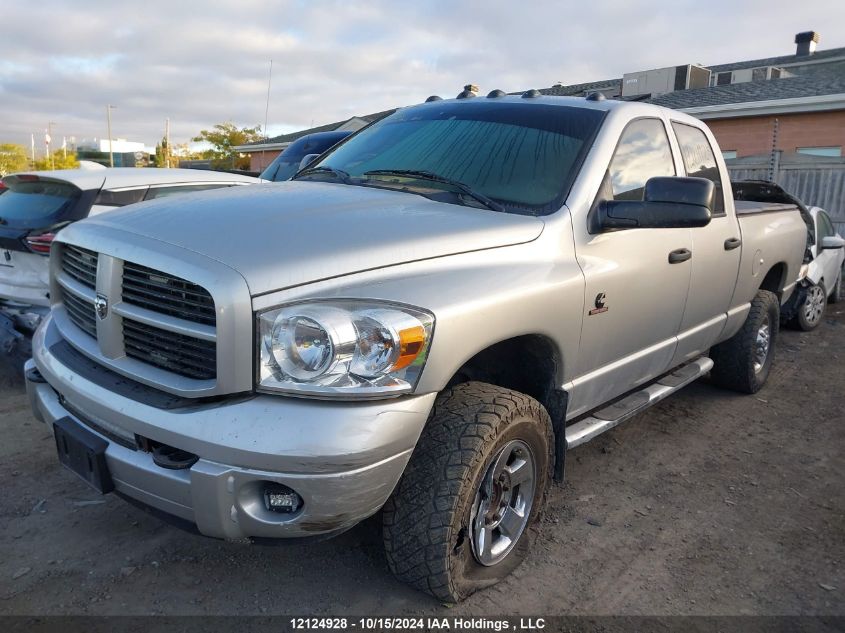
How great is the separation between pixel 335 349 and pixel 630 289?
1.74m

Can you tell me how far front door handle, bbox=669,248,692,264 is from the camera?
3.63 metres

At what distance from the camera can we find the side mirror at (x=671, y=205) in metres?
2.96

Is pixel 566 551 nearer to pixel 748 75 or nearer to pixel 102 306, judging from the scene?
pixel 102 306

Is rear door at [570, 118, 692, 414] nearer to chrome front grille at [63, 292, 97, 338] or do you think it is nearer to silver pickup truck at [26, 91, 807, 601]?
silver pickup truck at [26, 91, 807, 601]

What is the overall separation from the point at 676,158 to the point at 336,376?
110 inches

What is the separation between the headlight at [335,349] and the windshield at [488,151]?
3.59 ft

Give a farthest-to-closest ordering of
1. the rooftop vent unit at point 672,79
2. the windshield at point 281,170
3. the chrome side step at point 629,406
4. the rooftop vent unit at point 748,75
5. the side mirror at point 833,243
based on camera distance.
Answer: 1. the rooftop vent unit at point 748,75
2. the rooftop vent unit at point 672,79
3. the windshield at point 281,170
4. the side mirror at point 833,243
5. the chrome side step at point 629,406

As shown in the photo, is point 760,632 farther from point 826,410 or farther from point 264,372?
point 826,410

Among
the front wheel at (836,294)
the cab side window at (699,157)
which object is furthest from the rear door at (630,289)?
the front wheel at (836,294)

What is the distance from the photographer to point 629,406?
3.63m

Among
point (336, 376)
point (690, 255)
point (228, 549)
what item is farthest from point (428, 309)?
point (690, 255)

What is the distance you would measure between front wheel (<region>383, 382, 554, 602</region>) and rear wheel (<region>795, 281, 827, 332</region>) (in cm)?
657

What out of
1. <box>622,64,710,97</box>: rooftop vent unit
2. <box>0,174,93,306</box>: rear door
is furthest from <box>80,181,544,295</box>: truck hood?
<box>622,64,710,97</box>: rooftop vent unit

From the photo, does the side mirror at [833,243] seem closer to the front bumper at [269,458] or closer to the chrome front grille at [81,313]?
the front bumper at [269,458]
